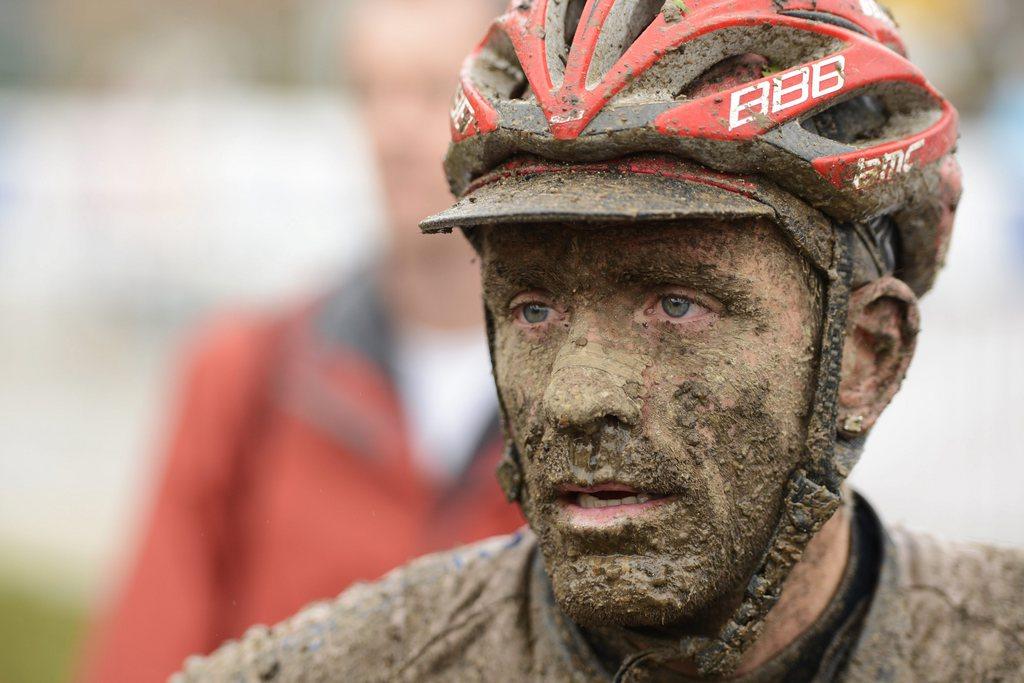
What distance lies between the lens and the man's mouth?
3252 mm

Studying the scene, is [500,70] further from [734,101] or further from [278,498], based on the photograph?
[278,498]

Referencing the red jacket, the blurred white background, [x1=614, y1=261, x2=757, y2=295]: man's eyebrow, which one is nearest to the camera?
Answer: [x1=614, y1=261, x2=757, y2=295]: man's eyebrow

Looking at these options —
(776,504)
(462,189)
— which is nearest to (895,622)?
(776,504)

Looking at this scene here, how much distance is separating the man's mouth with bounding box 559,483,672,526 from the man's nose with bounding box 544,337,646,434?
0.14 meters

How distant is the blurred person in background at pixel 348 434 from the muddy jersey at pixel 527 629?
213 cm

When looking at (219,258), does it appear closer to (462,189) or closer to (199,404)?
(199,404)

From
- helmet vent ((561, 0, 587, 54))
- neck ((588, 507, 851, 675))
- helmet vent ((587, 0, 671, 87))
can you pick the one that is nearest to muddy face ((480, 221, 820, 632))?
neck ((588, 507, 851, 675))

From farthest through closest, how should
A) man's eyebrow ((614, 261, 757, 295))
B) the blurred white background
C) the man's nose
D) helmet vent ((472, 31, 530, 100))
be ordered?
the blurred white background < helmet vent ((472, 31, 530, 100)) < man's eyebrow ((614, 261, 757, 295)) < the man's nose

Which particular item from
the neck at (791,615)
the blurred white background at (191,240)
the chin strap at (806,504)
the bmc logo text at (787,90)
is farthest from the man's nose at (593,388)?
the blurred white background at (191,240)

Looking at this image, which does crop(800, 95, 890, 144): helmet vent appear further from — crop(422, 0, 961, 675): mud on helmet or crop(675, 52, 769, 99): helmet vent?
crop(675, 52, 769, 99): helmet vent

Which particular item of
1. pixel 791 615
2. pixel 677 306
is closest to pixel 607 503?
pixel 677 306

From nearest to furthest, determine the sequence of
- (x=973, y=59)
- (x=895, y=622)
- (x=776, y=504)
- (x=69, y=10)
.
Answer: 1. (x=776, y=504)
2. (x=895, y=622)
3. (x=973, y=59)
4. (x=69, y=10)

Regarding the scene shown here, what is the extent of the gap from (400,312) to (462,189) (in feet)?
10.4

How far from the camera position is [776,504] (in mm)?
3438
